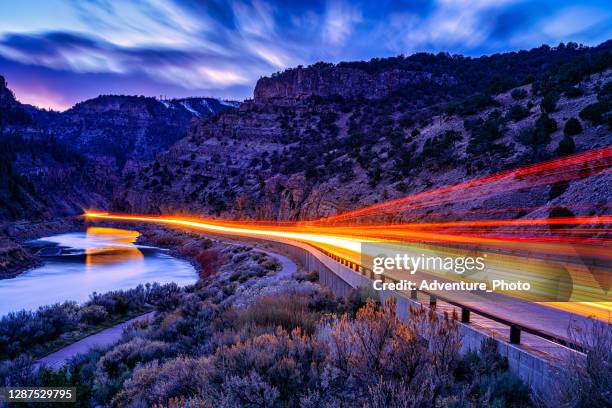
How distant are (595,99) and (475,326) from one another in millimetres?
30528

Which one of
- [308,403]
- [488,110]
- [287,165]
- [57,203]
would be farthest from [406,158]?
[57,203]

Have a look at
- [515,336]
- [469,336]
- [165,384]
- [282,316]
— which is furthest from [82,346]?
[515,336]

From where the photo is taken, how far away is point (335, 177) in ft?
164

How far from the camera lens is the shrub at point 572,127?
26.9m

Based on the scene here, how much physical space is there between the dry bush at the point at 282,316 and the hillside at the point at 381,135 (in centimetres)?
1361

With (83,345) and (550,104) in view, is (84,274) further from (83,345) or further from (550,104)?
(550,104)

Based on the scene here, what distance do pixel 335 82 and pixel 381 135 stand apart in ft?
193

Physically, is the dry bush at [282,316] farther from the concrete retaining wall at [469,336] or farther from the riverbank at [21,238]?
the riverbank at [21,238]

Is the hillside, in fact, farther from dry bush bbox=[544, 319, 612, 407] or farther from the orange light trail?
dry bush bbox=[544, 319, 612, 407]

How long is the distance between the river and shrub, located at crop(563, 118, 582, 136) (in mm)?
26680

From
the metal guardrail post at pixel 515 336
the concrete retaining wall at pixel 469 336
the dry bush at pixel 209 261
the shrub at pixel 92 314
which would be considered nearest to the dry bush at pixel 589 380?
the concrete retaining wall at pixel 469 336

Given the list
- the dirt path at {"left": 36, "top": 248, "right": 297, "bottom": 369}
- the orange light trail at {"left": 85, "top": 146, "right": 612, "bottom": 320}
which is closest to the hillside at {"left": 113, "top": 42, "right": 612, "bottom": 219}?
the orange light trail at {"left": 85, "top": 146, "right": 612, "bottom": 320}

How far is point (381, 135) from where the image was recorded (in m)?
57.8

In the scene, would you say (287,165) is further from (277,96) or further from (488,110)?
(277,96)
